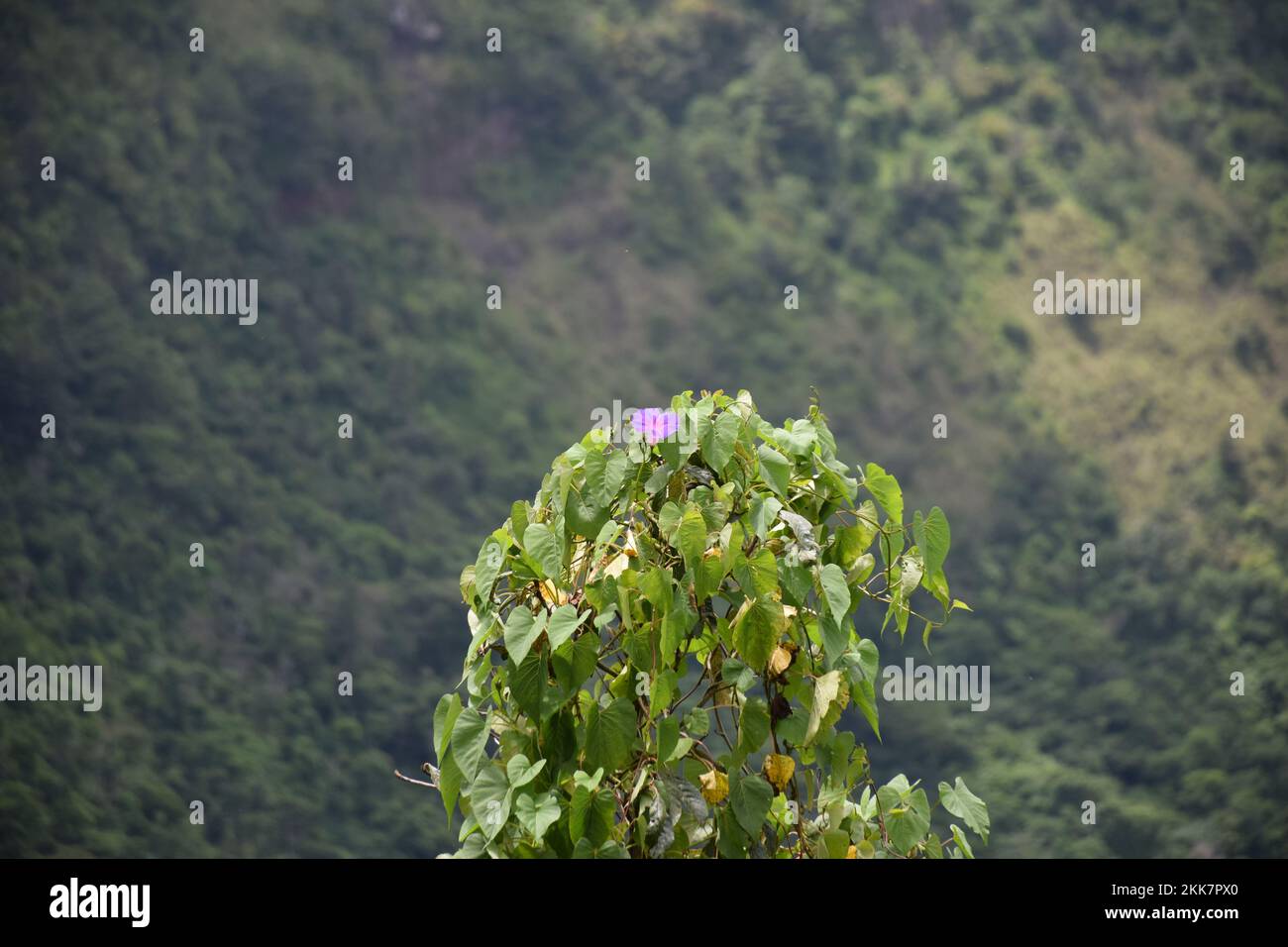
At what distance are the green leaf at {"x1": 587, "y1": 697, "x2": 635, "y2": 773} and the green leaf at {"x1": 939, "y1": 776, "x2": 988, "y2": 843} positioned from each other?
363 millimetres

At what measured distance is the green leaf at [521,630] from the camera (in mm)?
1580

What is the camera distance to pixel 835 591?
161 centimetres

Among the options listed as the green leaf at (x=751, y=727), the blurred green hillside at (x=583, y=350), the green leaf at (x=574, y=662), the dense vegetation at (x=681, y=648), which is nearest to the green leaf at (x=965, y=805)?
the dense vegetation at (x=681, y=648)

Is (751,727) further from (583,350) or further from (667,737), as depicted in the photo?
(583,350)

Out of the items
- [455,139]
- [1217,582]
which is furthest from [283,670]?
[1217,582]

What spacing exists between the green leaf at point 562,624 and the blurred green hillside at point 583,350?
526 inches

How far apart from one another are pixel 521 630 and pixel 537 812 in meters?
0.20

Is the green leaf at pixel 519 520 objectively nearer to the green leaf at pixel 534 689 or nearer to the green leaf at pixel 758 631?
the green leaf at pixel 534 689

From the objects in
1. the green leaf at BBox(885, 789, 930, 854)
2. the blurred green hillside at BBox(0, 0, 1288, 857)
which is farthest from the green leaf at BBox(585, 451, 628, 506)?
the blurred green hillside at BBox(0, 0, 1288, 857)

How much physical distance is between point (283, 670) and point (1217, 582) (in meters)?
10.5

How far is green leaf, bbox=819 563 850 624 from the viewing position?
1604 mm

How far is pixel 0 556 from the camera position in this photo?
1605 cm

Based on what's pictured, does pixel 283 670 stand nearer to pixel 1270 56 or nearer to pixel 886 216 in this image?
pixel 886 216

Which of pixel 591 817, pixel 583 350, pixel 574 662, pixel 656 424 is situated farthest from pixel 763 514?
Result: pixel 583 350
